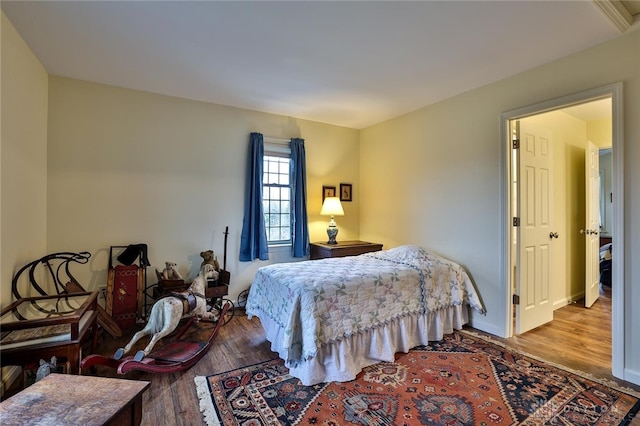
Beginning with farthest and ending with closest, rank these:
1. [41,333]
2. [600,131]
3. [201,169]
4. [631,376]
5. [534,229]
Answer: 1. [600,131]
2. [201,169]
3. [534,229]
4. [631,376]
5. [41,333]

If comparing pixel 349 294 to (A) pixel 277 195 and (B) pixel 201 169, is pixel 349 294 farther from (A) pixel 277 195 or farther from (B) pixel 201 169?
(B) pixel 201 169

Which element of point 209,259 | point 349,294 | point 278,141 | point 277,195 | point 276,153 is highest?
point 278,141

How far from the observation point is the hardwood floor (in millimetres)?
1841

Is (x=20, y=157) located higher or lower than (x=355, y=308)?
higher

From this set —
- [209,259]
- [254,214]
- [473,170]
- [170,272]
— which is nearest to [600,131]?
[473,170]

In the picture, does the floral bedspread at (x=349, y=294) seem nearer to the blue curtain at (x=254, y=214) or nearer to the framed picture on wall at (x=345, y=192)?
the blue curtain at (x=254, y=214)

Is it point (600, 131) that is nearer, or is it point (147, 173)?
point (147, 173)

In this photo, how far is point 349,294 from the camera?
2.34 metres

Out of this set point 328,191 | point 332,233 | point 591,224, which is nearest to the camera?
point 591,224

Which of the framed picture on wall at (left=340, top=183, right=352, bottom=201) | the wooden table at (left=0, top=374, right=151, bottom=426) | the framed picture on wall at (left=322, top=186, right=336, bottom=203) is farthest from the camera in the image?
the framed picture on wall at (left=340, top=183, right=352, bottom=201)

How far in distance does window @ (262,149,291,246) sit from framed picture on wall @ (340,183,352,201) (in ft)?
2.91

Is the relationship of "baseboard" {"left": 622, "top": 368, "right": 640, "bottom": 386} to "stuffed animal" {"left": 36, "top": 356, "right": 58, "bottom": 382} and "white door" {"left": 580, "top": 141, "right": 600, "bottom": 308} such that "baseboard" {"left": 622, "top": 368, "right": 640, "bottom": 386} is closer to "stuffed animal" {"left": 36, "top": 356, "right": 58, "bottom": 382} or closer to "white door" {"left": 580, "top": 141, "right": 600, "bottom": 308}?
"white door" {"left": 580, "top": 141, "right": 600, "bottom": 308}

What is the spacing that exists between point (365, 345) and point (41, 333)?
220 cm

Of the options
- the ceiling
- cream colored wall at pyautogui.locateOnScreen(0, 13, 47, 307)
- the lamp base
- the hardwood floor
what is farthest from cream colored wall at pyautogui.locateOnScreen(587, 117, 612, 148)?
cream colored wall at pyautogui.locateOnScreen(0, 13, 47, 307)
